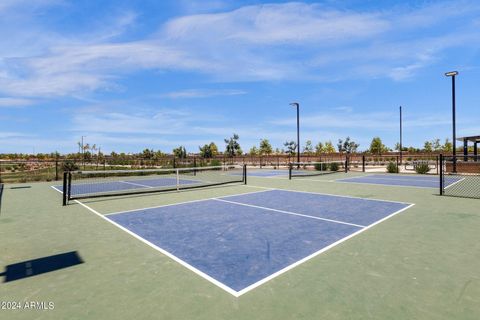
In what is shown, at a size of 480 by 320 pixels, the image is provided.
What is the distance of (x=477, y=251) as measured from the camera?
16.9ft

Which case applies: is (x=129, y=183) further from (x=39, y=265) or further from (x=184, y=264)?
(x=184, y=264)

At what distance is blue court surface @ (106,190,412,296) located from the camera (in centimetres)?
450

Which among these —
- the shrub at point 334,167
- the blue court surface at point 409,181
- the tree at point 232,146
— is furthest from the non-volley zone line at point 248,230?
the tree at point 232,146

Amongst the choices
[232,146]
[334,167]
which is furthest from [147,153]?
[334,167]

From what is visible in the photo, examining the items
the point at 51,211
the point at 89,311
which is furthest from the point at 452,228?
the point at 51,211

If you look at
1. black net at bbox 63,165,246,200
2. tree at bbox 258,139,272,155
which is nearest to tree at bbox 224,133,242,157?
tree at bbox 258,139,272,155

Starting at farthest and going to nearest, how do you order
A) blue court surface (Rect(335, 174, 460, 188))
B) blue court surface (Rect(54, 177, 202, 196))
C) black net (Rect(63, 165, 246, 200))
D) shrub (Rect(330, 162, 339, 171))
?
shrub (Rect(330, 162, 339, 171)), blue court surface (Rect(335, 174, 460, 188)), blue court surface (Rect(54, 177, 202, 196)), black net (Rect(63, 165, 246, 200))

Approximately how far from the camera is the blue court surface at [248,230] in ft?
14.8

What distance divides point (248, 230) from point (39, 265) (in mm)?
4079

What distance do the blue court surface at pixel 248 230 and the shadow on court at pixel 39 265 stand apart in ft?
4.72

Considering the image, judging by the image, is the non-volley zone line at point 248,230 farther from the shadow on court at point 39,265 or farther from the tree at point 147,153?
the tree at point 147,153

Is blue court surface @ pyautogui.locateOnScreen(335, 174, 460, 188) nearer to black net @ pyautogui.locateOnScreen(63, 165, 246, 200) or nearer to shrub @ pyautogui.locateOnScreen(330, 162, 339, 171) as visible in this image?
black net @ pyautogui.locateOnScreen(63, 165, 246, 200)

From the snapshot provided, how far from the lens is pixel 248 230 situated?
6594 mm

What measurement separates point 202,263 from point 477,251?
5094 millimetres
